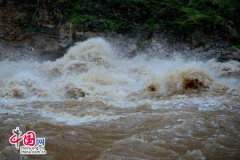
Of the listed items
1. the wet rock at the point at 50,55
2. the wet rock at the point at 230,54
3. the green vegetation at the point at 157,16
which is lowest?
the wet rock at the point at 230,54

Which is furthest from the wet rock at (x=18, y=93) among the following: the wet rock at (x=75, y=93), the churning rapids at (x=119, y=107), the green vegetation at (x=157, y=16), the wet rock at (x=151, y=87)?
the green vegetation at (x=157, y=16)

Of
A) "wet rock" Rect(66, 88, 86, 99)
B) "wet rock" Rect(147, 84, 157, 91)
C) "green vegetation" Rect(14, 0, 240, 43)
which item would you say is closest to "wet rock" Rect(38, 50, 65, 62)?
"green vegetation" Rect(14, 0, 240, 43)

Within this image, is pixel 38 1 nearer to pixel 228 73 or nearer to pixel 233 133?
pixel 228 73

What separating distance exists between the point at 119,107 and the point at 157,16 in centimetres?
899

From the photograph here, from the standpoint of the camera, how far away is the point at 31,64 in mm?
13195

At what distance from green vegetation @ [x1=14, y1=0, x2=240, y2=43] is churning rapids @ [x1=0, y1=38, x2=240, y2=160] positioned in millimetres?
1714

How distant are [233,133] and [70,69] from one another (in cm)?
852

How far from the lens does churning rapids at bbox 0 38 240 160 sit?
4340 millimetres

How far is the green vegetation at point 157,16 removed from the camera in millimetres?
14148
